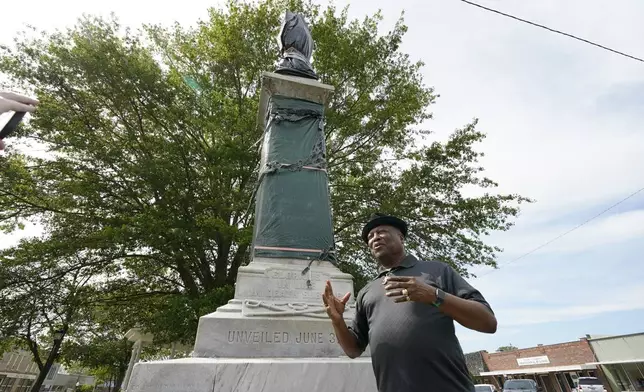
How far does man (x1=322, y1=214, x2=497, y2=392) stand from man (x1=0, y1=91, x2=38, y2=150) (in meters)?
2.03

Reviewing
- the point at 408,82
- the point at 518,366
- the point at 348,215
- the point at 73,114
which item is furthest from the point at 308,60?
the point at 518,366

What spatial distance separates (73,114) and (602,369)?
120 feet

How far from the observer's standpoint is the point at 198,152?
11.3 m

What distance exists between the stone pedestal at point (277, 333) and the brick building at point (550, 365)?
33291mm

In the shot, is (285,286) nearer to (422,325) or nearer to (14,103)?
(422,325)

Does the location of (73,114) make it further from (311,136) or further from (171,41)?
(311,136)

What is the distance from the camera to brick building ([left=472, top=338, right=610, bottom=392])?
28.1m

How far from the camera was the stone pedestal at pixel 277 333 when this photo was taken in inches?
101

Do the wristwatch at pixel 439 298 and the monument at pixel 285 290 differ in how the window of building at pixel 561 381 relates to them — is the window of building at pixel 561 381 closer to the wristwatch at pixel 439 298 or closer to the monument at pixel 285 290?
the monument at pixel 285 290

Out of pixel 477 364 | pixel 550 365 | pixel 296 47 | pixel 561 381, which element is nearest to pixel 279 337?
pixel 296 47

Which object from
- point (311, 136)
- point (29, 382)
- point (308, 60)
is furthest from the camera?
point (29, 382)

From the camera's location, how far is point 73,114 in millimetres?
10289

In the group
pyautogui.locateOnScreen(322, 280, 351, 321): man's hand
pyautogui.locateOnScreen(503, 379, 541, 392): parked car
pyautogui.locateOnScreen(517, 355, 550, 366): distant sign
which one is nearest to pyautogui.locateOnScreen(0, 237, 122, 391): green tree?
pyautogui.locateOnScreen(322, 280, 351, 321): man's hand

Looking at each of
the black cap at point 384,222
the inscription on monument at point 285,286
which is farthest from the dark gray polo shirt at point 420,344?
the inscription on monument at point 285,286
